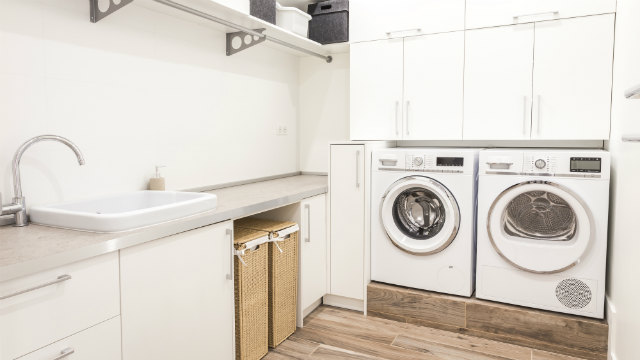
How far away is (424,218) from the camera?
2830 millimetres

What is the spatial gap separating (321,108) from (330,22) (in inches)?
28.5

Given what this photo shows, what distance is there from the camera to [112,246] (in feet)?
4.71

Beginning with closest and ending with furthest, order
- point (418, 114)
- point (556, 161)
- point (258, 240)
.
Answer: point (258, 240)
point (556, 161)
point (418, 114)

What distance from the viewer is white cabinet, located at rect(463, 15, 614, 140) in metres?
2.53

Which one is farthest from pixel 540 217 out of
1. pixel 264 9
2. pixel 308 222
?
pixel 264 9

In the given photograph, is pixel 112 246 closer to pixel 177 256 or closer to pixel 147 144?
pixel 177 256

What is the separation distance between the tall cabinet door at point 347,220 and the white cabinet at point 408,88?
39 cm

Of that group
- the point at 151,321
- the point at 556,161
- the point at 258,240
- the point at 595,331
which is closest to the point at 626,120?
the point at 556,161

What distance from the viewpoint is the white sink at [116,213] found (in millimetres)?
1523

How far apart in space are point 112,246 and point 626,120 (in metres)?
2.27

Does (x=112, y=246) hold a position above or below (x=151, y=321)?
above

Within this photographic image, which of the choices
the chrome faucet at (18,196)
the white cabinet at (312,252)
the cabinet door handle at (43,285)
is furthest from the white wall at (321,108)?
the cabinet door handle at (43,285)

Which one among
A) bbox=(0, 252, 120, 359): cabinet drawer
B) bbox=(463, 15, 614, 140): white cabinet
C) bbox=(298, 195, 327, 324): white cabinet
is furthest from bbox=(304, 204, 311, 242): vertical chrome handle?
bbox=(0, 252, 120, 359): cabinet drawer

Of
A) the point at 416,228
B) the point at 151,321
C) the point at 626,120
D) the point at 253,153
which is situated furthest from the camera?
the point at 253,153
